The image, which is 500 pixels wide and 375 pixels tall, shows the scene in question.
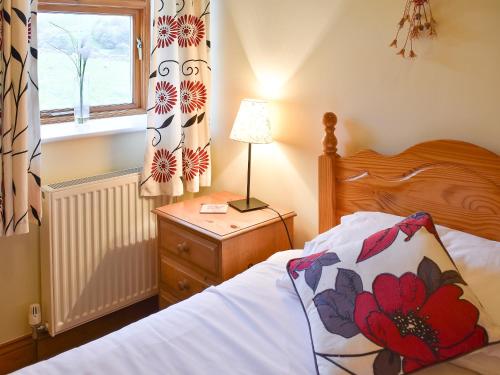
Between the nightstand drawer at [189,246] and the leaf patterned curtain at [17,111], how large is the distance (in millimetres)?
563

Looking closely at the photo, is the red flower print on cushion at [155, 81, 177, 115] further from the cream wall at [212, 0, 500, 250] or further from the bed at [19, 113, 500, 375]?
the bed at [19, 113, 500, 375]

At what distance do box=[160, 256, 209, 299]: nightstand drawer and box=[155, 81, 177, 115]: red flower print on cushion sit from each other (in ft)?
2.13

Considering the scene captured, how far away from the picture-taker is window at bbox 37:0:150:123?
2.52 metres

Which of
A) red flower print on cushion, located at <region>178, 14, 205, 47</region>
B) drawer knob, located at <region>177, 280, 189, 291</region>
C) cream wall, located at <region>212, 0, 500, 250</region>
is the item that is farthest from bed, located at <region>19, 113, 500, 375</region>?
red flower print on cushion, located at <region>178, 14, 205, 47</region>

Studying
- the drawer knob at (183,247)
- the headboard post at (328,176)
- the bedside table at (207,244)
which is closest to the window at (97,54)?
the bedside table at (207,244)

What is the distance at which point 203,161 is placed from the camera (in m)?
2.65

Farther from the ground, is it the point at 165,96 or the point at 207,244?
the point at 165,96

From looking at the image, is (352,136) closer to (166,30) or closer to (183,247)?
(183,247)

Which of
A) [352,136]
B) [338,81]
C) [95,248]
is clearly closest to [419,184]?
Answer: [352,136]

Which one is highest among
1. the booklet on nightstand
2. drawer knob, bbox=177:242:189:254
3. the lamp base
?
the lamp base

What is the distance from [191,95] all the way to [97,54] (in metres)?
0.51

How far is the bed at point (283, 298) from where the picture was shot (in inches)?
55.6

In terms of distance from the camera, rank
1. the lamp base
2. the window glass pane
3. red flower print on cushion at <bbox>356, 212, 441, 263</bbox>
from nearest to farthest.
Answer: red flower print on cushion at <bbox>356, 212, 441, 263</bbox>, the lamp base, the window glass pane

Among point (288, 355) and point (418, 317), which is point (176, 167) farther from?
point (418, 317)
